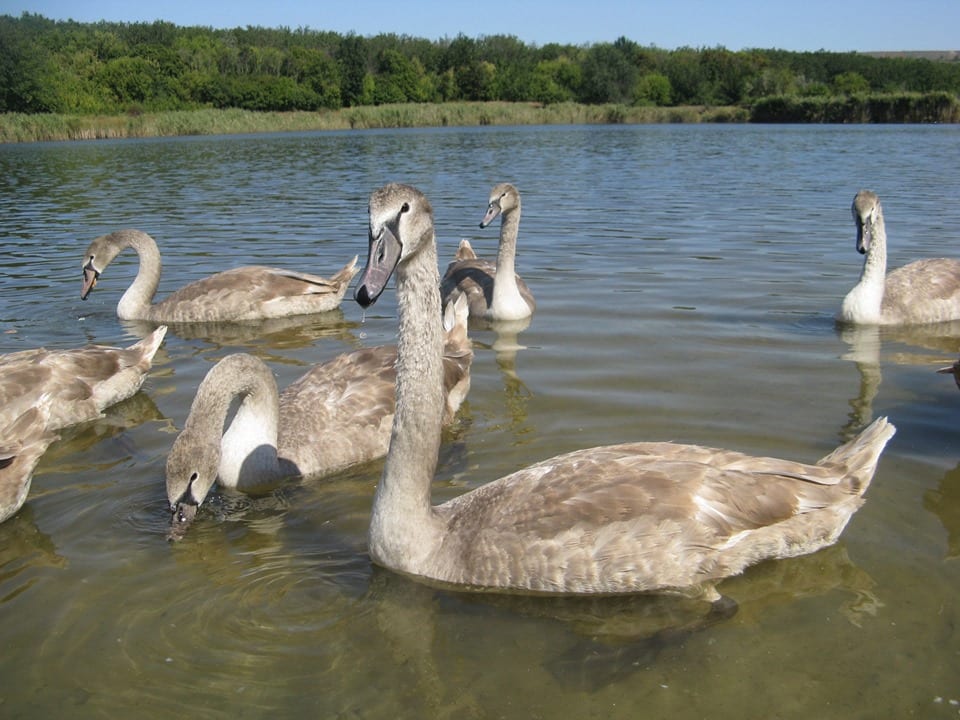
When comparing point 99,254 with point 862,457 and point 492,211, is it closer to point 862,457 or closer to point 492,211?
point 492,211

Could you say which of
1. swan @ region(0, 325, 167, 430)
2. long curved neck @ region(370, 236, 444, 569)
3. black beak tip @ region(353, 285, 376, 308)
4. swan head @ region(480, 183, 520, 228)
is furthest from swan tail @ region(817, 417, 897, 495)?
swan head @ region(480, 183, 520, 228)

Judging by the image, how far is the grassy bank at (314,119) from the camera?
206 ft

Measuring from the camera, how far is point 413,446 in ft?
17.8

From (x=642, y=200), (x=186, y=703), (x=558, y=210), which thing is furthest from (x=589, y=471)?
(x=642, y=200)

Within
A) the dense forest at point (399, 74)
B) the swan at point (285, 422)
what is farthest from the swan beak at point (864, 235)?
the dense forest at point (399, 74)

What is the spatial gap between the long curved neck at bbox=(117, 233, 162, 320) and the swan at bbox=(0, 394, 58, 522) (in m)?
6.09

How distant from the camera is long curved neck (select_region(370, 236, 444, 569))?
5340 mm

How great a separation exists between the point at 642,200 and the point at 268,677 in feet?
68.0

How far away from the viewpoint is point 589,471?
17.6 ft

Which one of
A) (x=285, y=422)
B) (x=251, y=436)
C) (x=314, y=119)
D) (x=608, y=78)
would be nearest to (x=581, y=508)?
(x=251, y=436)

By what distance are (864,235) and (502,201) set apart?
482 centimetres

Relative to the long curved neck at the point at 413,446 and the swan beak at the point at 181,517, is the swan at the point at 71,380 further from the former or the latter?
the long curved neck at the point at 413,446

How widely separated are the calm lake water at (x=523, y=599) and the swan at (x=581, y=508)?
0.64ft

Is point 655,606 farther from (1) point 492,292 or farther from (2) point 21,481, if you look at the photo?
(1) point 492,292
